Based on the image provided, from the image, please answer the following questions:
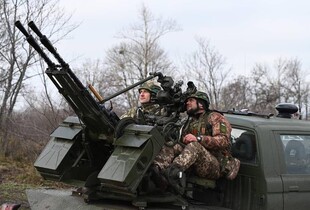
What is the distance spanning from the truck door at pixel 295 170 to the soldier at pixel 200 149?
582mm

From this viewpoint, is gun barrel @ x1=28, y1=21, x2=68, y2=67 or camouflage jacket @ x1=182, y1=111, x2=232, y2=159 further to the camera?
camouflage jacket @ x1=182, y1=111, x2=232, y2=159

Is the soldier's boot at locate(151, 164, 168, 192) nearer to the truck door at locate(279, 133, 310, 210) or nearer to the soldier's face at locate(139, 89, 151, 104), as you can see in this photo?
the truck door at locate(279, 133, 310, 210)

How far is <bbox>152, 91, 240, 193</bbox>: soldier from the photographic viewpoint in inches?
202

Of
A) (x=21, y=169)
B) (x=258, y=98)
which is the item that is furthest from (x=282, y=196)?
(x=258, y=98)

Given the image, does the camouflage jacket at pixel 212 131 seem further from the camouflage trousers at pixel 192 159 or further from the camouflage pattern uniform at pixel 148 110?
the camouflage pattern uniform at pixel 148 110

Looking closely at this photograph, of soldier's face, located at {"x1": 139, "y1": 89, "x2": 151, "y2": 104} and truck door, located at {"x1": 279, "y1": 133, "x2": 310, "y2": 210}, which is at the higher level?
soldier's face, located at {"x1": 139, "y1": 89, "x2": 151, "y2": 104}

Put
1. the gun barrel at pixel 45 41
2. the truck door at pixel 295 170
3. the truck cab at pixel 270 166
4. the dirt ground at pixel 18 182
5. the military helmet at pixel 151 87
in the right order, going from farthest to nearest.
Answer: the dirt ground at pixel 18 182
the military helmet at pixel 151 87
the truck door at pixel 295 170
the truck cab at pixel 270 166
the gun barrel at pixel 45 41

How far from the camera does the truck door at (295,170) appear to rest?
5679 millimetres

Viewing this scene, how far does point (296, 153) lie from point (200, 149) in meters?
1.28

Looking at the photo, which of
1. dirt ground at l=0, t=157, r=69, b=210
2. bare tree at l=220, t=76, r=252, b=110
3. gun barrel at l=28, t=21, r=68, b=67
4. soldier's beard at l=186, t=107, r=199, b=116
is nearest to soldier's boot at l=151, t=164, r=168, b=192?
soldier's beard at l=186, t=107, r=199, b=116

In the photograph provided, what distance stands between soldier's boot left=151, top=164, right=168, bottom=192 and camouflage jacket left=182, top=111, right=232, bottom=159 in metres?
0.59

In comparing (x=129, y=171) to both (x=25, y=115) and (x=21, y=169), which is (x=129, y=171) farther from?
(x=25, y=115)

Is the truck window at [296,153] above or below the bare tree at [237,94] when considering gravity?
below

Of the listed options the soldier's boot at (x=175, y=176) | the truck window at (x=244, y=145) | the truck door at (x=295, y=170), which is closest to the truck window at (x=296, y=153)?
the truck door at (x=295, y=170)
